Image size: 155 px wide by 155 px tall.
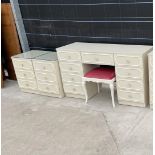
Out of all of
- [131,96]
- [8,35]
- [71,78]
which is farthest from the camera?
[8,35]

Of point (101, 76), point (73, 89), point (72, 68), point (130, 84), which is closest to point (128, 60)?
point (130, 84)

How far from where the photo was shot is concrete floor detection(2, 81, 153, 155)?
297 centimetres

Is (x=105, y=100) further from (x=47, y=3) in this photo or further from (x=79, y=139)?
(x=47, y=3)

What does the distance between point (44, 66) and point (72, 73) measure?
0.47m

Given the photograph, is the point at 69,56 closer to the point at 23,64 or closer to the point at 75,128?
the point at 23,64

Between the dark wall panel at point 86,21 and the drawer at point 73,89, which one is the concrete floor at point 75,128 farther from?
the dark wall panel at point 86,21

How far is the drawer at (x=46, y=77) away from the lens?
4242 millimetres

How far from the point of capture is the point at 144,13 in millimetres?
3637

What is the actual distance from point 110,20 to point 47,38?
48.6 inches

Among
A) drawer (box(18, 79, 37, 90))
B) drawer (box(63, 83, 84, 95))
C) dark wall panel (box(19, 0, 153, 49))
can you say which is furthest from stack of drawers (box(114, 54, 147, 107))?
drawer (box(18, 79, 37, 90))

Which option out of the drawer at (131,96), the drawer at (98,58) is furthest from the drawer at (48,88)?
the drawer at (131,96)

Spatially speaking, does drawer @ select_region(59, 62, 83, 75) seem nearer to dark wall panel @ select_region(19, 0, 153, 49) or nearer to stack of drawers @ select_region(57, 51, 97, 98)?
stack of drawers @ select_region(57, 51, 97, 98)

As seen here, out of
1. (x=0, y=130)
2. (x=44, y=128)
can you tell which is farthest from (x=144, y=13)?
(x=0, y=130)

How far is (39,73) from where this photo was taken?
439 centimetres
